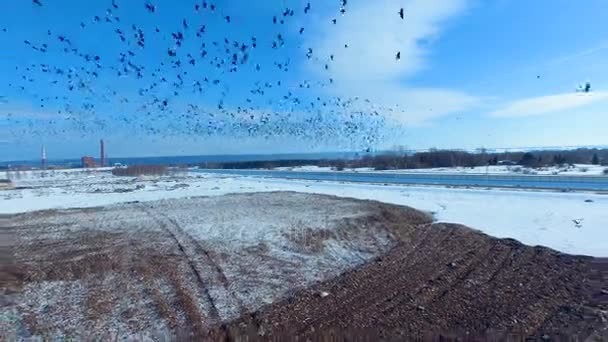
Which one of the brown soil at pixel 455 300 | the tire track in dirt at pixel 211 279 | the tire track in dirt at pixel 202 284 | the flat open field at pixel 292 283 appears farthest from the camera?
the tire track in dirt at pixel 211 279

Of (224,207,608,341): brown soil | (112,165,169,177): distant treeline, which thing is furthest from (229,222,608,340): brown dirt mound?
(112,165,169,177): distant treeline

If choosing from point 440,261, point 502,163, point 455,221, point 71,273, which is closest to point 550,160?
point 502,163

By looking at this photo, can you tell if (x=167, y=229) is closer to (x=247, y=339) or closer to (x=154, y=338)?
(x=154, y=338)

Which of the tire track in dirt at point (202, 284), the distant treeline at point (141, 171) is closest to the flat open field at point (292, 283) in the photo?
the tire track in dirt at point (202, 284)

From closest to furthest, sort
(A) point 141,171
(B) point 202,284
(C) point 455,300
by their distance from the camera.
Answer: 1. (C) point 455,300
2. (B) point 202,284
3. (A) point 141,171

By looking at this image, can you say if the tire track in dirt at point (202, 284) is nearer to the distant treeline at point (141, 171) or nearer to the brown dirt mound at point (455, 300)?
the brown dirt mound at point (455, 300)

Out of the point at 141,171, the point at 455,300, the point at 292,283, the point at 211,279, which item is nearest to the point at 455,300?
the point at 455,300

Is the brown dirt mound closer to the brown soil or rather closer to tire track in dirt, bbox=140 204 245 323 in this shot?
the brown soil

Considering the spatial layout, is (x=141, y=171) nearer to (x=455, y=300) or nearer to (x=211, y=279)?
(x=211, y=279)

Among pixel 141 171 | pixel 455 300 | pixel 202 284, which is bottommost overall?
pixel 141 171
